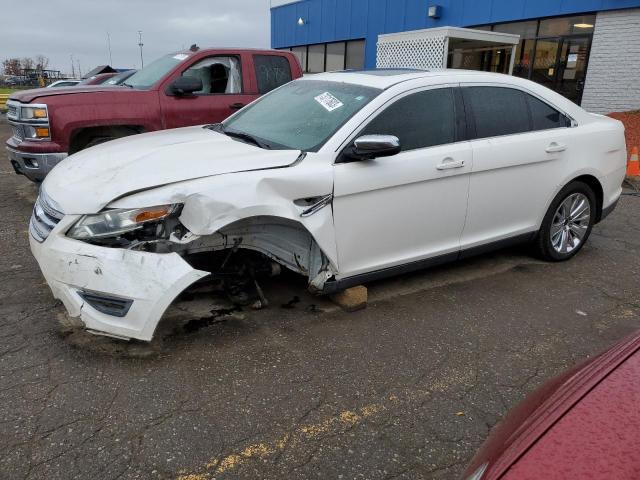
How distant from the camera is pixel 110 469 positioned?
2.24m

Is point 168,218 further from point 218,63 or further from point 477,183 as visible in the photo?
point 218,63

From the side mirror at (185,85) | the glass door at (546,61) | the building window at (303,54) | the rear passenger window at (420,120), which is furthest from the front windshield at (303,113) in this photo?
the building window at (303,54)

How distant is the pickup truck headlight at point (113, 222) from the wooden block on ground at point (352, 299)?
1493 millimetres

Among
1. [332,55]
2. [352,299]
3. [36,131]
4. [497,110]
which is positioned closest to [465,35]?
[497,110]

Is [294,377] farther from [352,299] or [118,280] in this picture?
[118,280]

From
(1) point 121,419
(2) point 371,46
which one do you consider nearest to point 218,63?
(1) point 121,419

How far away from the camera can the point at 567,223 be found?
489 centimetres

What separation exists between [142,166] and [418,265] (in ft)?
6.91

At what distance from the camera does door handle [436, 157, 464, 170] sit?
3777mm

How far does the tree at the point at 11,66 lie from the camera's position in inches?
1876

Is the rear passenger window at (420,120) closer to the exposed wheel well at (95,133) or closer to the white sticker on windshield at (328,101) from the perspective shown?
the white sticker on windshield at (328,101)

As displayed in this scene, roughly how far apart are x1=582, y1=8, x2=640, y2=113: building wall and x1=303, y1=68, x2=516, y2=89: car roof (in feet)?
30.2

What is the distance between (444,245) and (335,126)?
1.29 meters

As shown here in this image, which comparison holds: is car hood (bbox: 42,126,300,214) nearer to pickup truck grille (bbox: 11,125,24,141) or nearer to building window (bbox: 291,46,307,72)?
pickup truck grille (bbox: 11,125,24,141)
